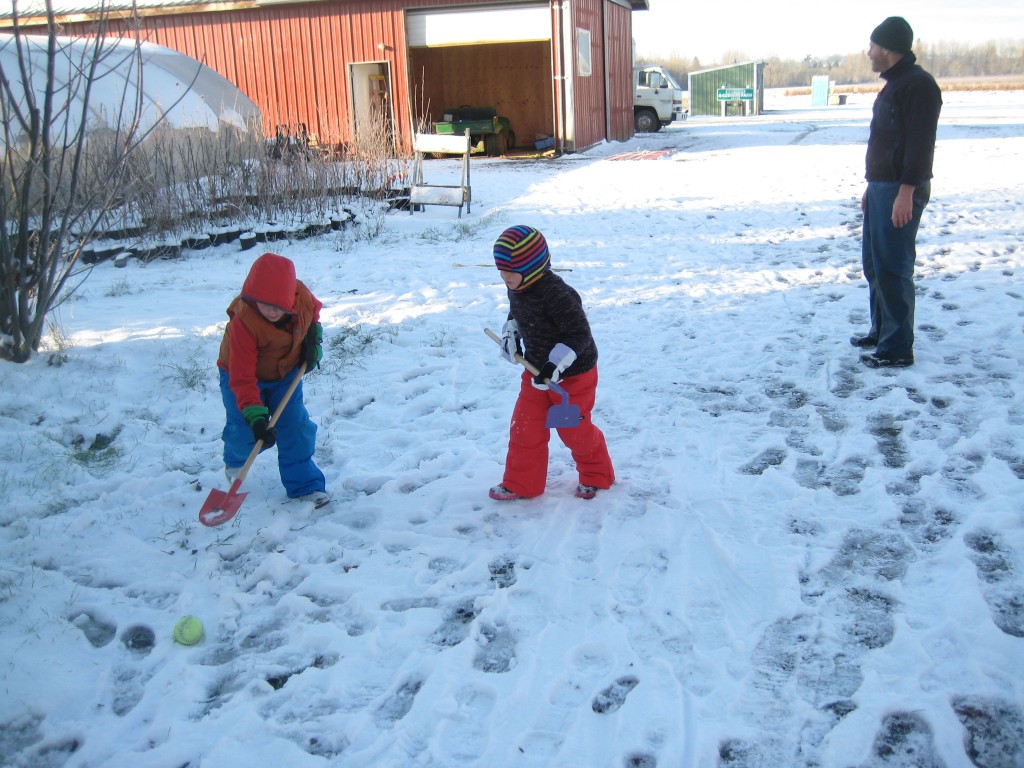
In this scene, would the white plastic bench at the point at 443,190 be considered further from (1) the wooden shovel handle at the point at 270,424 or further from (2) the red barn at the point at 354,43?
(1) the wooden shovel handle at the point at 270,424

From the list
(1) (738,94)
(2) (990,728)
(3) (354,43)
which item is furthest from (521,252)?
(1) (738,94)

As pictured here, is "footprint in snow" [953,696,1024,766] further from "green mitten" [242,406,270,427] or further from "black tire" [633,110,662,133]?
"black tire" [633,110,662,133]

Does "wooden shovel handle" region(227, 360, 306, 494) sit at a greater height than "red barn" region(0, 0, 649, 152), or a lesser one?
lesser

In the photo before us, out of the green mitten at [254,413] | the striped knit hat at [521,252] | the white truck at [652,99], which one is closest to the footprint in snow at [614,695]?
the striped knit hat at [521,252]

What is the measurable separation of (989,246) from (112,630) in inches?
315

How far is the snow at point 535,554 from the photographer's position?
248 cm

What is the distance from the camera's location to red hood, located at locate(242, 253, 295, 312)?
3410 mm

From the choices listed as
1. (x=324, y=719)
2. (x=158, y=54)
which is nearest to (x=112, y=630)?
(x=324, y=719)

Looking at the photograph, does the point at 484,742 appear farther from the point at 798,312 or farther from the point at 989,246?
the point at 989,246

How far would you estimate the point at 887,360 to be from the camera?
201 inches

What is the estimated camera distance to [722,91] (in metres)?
39.2

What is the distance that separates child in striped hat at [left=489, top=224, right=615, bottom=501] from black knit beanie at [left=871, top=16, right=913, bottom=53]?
2.49m

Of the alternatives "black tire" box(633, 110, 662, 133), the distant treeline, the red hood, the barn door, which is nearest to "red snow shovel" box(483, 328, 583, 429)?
the red hood

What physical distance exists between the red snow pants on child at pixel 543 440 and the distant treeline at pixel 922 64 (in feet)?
250
